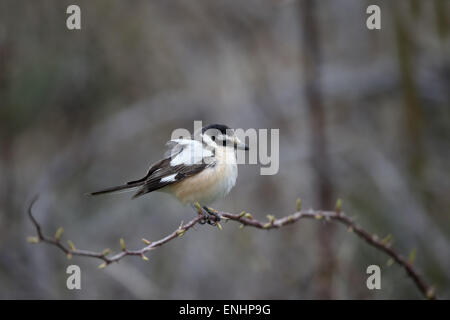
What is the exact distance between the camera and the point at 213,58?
7422 mm

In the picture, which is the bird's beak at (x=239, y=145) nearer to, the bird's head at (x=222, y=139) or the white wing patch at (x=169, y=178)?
the bird's head at (x=222, y=139)

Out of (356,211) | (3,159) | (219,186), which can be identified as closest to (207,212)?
(219,186)

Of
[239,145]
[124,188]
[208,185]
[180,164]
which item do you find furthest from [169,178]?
[239,145]

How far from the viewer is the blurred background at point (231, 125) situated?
537cm

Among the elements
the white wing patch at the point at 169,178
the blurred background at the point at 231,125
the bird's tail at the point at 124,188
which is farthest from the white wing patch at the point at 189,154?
the blurred background at the point at 231,125

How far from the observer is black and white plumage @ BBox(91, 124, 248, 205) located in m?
3.68

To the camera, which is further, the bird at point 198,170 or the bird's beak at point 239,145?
the bird's beak at point 239,145

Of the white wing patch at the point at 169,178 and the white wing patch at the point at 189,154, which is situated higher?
the white wing patch at the point at 189,154

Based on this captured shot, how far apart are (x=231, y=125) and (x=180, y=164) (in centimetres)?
303

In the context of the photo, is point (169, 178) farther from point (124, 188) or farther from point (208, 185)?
point (124, 188)

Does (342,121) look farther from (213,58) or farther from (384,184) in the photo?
(213,58)

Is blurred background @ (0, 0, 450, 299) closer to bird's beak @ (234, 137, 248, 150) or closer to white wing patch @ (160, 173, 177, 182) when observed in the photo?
bird's beak @ (234, 137, 248, 150)

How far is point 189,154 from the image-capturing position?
153 inches
